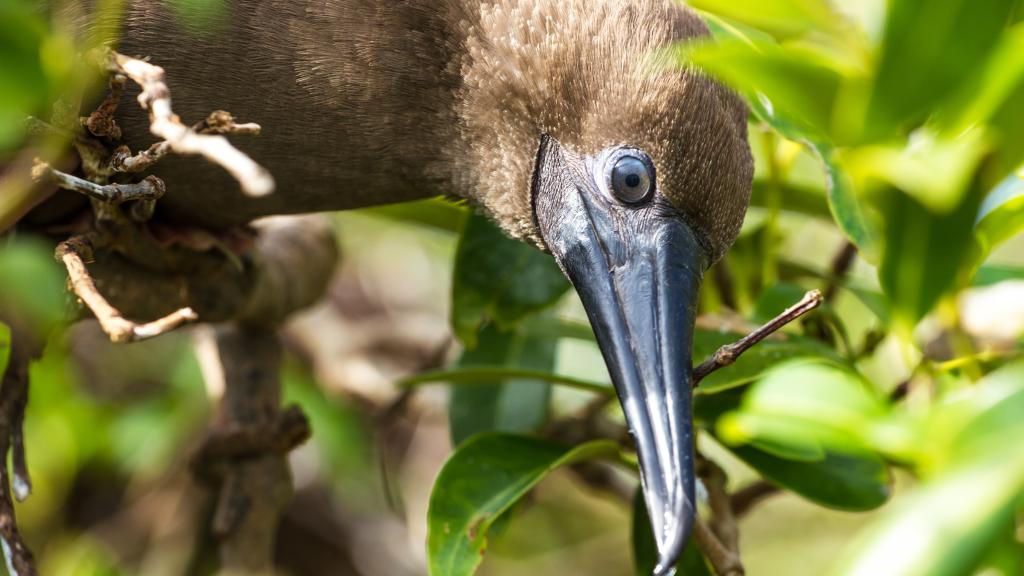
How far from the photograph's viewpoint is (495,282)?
5.83 feet

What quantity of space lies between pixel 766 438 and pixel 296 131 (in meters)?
0.74

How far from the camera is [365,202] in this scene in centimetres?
172

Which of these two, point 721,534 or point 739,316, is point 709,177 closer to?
point 739,316

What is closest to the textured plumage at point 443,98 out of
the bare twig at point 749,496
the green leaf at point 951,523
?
the bare twig at point 749,496

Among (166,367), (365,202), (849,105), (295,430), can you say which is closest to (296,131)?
(365,202)

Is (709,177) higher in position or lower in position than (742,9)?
lower

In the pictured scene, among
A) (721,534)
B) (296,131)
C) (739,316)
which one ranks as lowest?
(721,534)

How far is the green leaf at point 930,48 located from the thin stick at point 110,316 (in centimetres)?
74

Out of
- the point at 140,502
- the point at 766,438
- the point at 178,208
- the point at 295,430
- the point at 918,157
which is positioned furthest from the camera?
the point at 140,502

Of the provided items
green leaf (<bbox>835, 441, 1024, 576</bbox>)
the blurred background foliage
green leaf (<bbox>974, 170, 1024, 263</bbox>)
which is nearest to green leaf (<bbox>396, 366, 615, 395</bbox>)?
the blurred background foliage

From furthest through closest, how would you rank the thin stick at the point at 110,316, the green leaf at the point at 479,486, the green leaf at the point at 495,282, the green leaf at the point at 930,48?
the green leaf at the point at 495,282
the green leaf at the point at 479,486
the green leaf at the point at 930,48
the thin stick at the point at 110,316

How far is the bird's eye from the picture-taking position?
1.53 metres

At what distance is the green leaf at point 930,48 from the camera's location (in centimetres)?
118

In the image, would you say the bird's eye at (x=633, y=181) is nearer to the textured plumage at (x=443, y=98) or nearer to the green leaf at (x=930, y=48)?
the textured plumage at (x=443, y=98)
